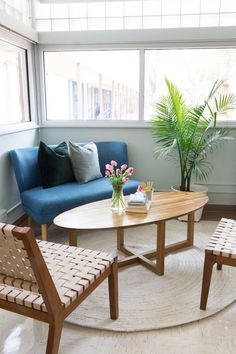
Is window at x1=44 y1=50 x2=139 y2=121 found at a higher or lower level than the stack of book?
higher

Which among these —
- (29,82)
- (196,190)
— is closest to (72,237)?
(196,190)

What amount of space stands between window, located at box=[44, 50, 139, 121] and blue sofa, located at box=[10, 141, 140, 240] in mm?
894

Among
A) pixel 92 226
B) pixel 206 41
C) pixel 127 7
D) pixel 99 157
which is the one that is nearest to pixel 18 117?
pixel 99 157

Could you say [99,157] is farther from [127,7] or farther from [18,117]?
[127,7]

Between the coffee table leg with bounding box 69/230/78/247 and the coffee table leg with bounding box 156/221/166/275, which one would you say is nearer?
the coffee table leg with bounding box 69/230/78/247

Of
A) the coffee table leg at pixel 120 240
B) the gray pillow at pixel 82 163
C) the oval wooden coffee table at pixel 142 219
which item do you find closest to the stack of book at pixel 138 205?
the oval wooden coffee table at pixel 142 219

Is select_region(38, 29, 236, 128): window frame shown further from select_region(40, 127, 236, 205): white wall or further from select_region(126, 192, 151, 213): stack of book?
select_region(126, 192, 151, 213): stack of book

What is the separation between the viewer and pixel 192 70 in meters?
3.67

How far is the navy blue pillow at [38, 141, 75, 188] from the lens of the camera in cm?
309

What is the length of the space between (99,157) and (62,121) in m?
0.71

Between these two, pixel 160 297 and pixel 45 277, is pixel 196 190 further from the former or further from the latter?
pixel 45 277

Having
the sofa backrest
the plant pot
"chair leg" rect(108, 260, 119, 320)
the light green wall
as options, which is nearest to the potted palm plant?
the plant pot

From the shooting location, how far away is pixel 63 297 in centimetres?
144

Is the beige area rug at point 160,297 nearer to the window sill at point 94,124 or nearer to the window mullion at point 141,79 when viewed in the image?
the window sill at point 94,124
